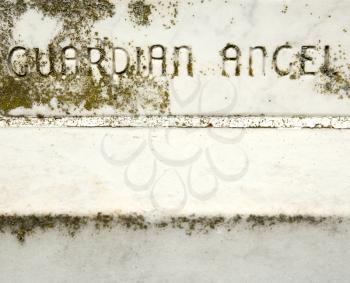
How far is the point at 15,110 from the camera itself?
2.31 metres

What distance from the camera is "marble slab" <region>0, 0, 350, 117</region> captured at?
2.22m

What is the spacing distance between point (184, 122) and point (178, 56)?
0.97ft

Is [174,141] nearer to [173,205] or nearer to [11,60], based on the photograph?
[173,205]

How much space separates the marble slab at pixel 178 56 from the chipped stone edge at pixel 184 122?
3 cm

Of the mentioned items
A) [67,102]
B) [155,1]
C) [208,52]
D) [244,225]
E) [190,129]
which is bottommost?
[244,225]

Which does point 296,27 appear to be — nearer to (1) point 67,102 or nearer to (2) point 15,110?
(1) point 67,102

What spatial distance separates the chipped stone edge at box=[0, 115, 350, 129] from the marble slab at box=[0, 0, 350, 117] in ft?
0.09

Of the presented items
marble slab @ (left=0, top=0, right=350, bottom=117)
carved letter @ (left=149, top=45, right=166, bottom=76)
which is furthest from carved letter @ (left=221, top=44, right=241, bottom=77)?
carved letter @ (left=149, top=45, right=166, bottom=76)

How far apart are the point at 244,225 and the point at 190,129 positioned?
506 mm

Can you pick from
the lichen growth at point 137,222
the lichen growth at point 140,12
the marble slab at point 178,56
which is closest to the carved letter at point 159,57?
the marble slab at point 178,56

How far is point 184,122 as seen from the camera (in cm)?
229

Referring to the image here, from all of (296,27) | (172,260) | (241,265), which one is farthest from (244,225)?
(296,27)

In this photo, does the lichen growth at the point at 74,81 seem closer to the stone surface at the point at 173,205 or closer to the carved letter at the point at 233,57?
the stone surface at the point at 173,205

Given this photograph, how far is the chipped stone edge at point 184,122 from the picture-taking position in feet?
7.46
